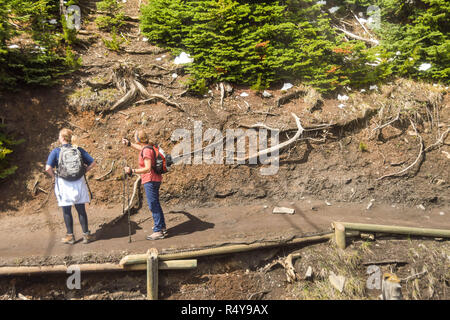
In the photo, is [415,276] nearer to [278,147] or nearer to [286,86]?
[278,147]

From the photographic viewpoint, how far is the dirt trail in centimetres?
543

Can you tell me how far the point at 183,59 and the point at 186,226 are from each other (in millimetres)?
5946

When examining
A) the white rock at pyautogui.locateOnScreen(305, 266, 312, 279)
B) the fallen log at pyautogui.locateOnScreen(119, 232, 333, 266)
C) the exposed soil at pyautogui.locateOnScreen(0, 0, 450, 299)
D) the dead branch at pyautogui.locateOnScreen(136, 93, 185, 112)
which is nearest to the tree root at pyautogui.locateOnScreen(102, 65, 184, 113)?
the dead branch at pyautogui.locateOnScreen(136, 93, 185, 112)

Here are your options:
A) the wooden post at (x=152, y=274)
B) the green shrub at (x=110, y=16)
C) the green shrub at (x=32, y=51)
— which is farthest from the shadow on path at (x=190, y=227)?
the green shrub at (x=110, y=16)

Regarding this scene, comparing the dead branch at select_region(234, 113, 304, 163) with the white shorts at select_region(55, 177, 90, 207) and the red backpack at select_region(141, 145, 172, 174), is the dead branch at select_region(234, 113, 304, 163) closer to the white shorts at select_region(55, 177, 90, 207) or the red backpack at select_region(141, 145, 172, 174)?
the red backpack at select_region(141, 145, 172, 174)

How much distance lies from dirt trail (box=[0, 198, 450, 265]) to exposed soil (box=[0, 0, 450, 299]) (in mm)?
39

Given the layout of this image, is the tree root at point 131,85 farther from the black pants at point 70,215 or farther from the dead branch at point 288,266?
the dead branch at point 288,266

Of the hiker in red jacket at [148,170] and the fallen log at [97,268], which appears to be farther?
the hiker in red jacket at [148,170]

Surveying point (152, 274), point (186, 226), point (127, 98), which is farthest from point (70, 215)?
point (127, 98)

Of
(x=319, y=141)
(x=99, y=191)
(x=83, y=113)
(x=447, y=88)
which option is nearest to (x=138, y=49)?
(x=83, y=113)

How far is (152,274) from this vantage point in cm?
512

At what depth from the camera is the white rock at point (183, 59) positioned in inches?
368

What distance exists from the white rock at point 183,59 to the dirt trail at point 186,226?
505 centimetres

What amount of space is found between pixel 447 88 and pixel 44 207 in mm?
13310
